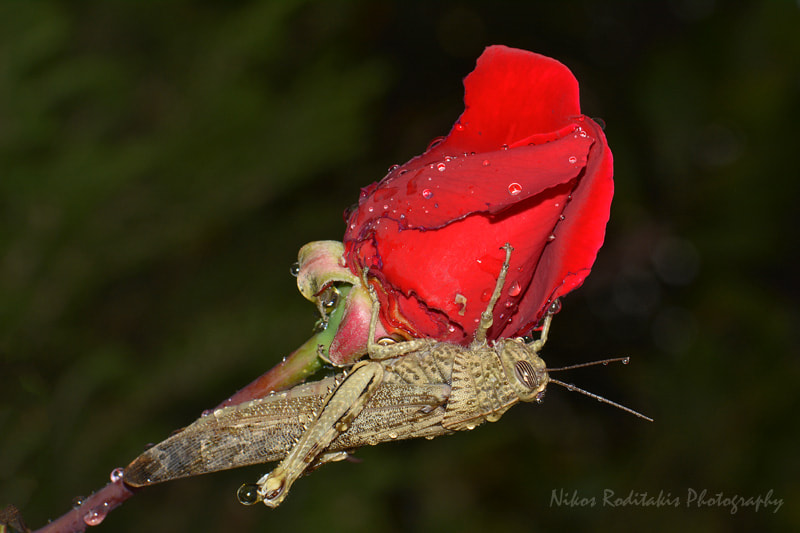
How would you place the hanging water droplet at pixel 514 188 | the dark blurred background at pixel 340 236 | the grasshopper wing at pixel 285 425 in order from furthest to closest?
1. the dark blurred background at pixel 340 236
2. the grasshopper wing at pixel 285 425
3. the hanging water droplet at pixel 514 188

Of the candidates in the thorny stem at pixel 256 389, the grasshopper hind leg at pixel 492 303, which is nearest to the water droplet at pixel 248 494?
the thorny stem at pixel 256 389

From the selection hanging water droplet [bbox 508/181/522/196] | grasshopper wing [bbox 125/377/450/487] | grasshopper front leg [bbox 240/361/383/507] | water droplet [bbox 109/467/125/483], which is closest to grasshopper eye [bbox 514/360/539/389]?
grasshopper wing [bbox 125/377/450/487]

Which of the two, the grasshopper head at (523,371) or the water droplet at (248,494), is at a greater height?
the water droplet at (248,494)

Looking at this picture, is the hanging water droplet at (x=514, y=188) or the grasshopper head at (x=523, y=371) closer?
the hanging water droplet at (x=514, y=188)

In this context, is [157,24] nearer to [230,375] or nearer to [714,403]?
[230,375]

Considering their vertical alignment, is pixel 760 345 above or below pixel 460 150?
below

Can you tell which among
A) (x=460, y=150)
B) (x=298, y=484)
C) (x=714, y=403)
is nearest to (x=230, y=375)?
(x=298, y=484)

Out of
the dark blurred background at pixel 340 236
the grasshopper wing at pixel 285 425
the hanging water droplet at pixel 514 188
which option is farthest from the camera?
the dark blurred background at pixel 340 236

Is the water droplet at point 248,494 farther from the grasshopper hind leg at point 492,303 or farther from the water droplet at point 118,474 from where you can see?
the grasshopper hind leg at point 492,303
